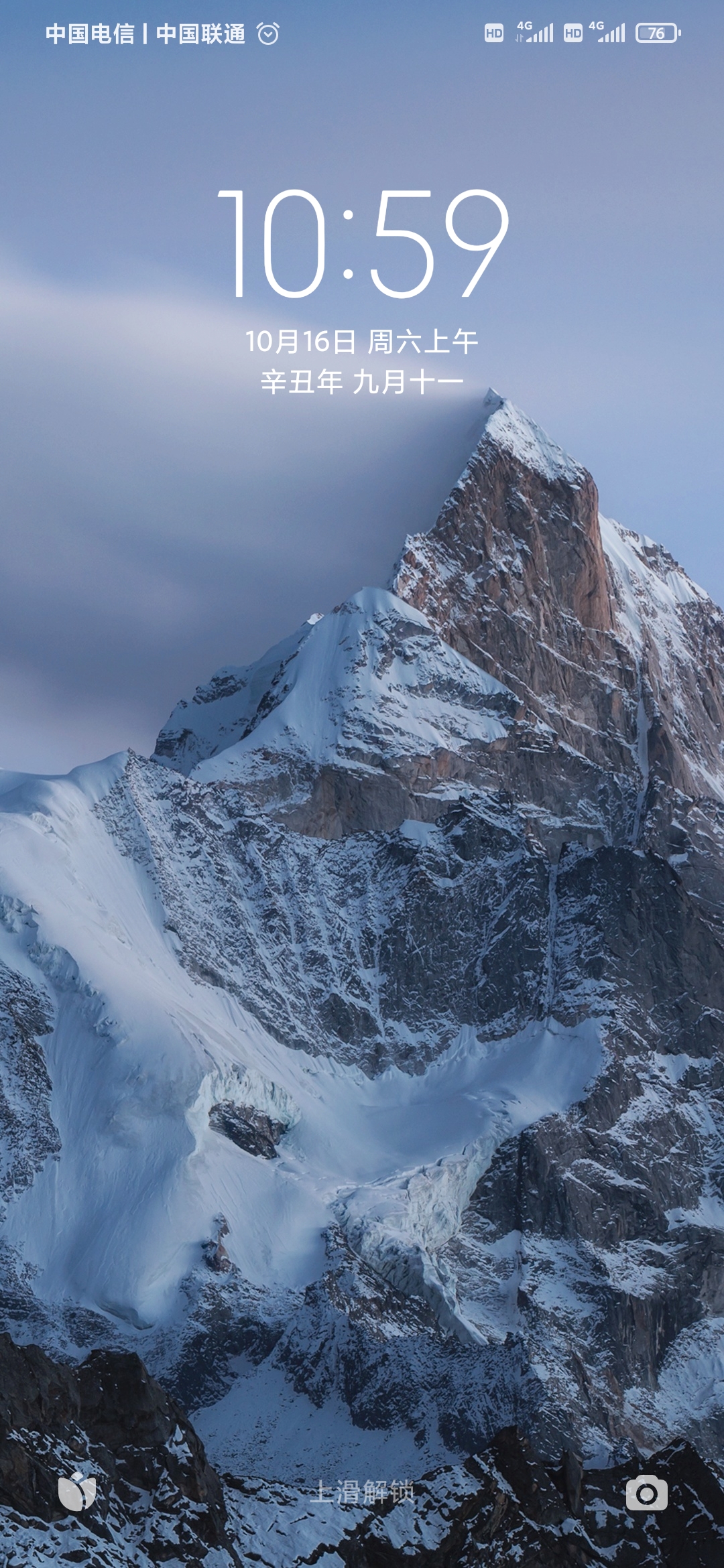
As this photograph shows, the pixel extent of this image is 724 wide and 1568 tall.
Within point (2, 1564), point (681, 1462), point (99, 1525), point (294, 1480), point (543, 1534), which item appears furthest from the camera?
point (294, 1480)

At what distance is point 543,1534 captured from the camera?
5221 inches

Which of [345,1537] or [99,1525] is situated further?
[345,1537]

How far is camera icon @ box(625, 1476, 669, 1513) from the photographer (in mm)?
138000

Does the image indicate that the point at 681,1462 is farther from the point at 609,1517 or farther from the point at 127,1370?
the point at 127,1370

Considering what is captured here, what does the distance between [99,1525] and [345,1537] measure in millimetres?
15550

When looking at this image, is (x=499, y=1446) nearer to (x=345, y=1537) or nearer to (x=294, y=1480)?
(x=345, y=1537)

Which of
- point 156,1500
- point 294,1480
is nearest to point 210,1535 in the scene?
point 156,1500

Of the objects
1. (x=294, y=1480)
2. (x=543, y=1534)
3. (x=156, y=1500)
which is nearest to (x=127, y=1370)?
(x=156, y=1500)

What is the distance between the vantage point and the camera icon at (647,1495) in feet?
453

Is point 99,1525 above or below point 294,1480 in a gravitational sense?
above

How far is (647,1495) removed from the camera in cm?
13962

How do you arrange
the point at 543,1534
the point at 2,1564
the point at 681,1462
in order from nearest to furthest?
the point at 2,1564 < the point at 543,1534 < the point at 681,1462

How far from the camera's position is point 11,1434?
12588 centimetres

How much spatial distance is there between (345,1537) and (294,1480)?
60.8m
